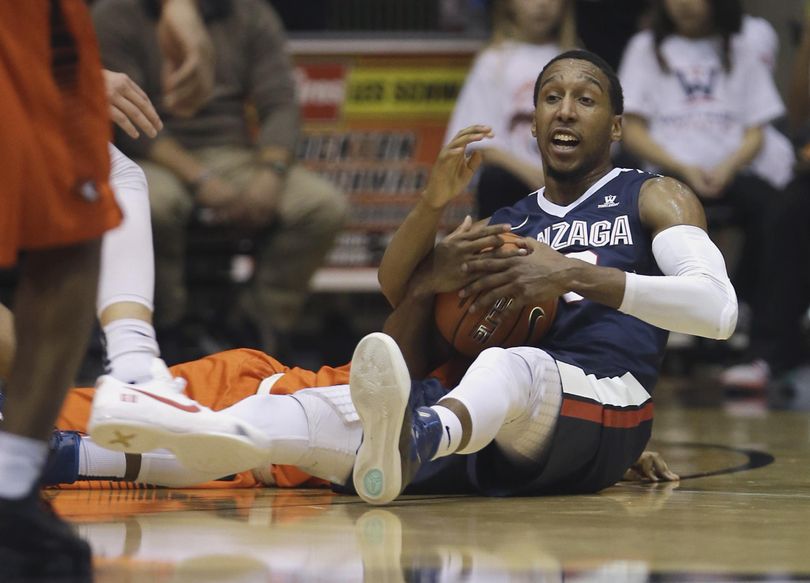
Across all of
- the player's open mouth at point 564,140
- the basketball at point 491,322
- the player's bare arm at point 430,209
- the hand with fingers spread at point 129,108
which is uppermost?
the player's open mouth at point 564,140

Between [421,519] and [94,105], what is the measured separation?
1062 mm

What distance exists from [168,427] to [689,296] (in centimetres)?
120

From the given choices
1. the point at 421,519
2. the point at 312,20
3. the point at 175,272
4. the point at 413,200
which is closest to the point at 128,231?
the point at 421,519

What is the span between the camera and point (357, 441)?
304 cm

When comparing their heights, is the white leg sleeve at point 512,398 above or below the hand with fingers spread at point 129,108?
below

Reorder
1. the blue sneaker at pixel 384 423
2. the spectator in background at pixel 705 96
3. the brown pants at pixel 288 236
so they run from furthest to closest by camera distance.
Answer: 1. the spectator in background at pixel 705 96
2. the brown pants at pixel 288 236
3. the blue sneaker at pixel 384 423

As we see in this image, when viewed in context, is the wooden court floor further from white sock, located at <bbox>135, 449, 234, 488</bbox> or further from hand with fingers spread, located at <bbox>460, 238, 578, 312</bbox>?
hand with fingers spread, located at <bbox>460, 238, 578, 312</bbox>

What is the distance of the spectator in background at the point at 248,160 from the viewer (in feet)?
20.3

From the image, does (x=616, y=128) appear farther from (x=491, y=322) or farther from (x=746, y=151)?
(x=746, y=151)

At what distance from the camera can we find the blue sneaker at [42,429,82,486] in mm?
3092

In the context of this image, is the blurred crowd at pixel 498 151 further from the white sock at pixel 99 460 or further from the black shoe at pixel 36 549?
the black shoe at pixel 36 549

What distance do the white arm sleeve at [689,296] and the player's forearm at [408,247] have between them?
1.73 ft

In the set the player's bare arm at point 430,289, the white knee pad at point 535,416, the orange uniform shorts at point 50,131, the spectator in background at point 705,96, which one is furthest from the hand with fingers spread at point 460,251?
the spectator in background at point 705,96

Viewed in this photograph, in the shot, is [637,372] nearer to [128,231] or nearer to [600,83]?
[600,83]
